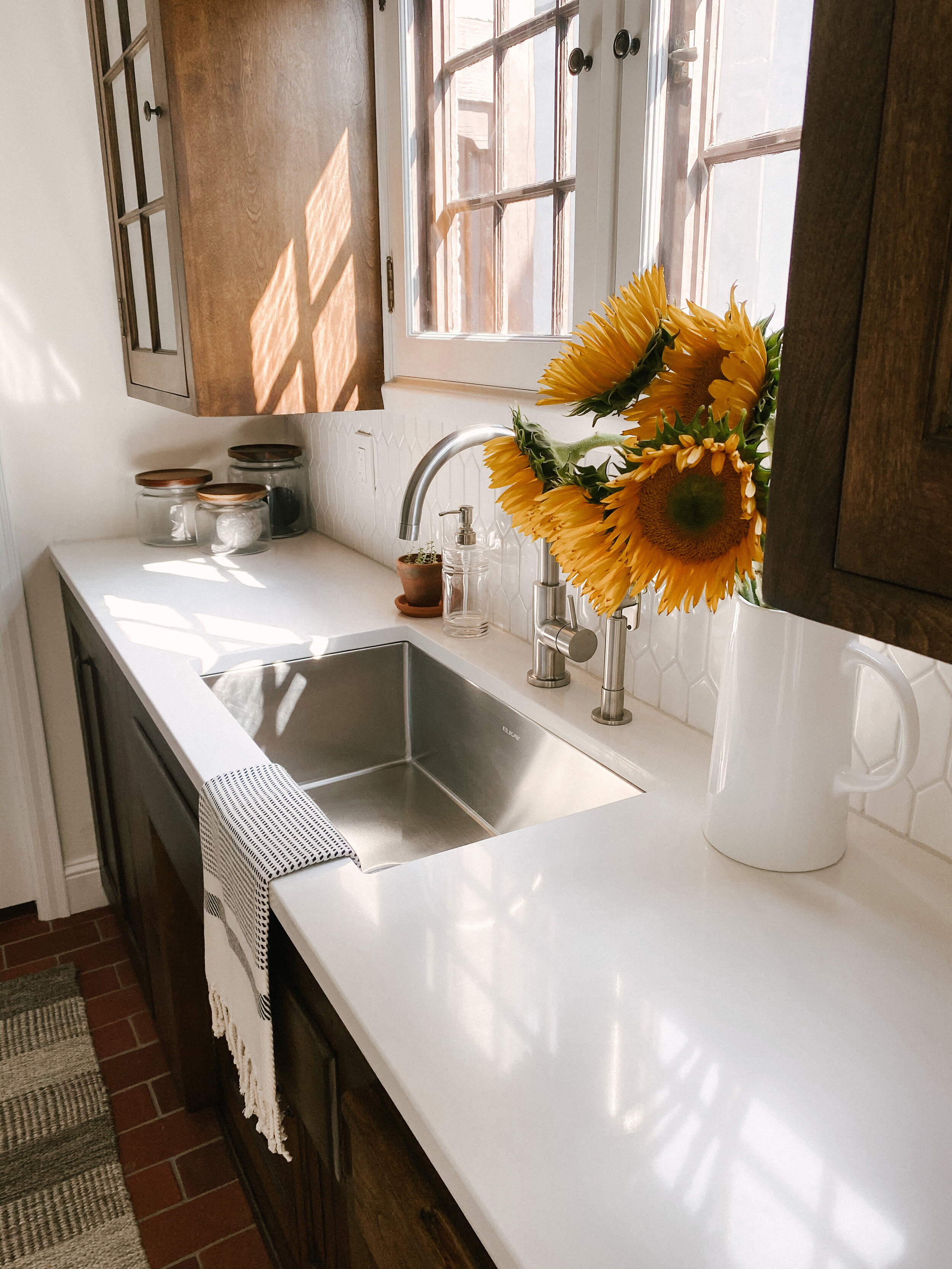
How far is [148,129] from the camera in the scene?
6.05 ft

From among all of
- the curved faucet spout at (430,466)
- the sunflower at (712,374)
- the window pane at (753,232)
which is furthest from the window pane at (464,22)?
the sunflower at (712,374)

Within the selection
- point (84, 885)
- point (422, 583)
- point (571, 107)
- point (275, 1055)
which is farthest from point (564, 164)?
point (84, 885)

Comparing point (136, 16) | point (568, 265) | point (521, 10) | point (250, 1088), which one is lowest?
point (250, 1088)

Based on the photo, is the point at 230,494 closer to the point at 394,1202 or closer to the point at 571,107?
the point at 571,107

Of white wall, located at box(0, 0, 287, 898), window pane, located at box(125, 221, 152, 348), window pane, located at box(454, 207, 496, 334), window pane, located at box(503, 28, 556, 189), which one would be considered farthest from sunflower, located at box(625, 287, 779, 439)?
white wall, located at box(0, 0, 287, 898)

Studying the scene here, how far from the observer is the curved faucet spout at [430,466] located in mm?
1282

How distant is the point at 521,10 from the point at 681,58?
393mm

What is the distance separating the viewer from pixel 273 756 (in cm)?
164

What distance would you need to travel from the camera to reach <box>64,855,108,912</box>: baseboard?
2574 millimetres

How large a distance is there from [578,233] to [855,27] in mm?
909

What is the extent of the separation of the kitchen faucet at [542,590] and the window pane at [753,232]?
0.33 metres

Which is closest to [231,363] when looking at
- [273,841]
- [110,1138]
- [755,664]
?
[273,841]

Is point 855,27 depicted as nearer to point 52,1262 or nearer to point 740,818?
point 740,818

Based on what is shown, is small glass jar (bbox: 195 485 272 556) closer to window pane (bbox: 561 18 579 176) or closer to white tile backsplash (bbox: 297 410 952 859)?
white tile backsplash (bbox: 297 410 952 859)
